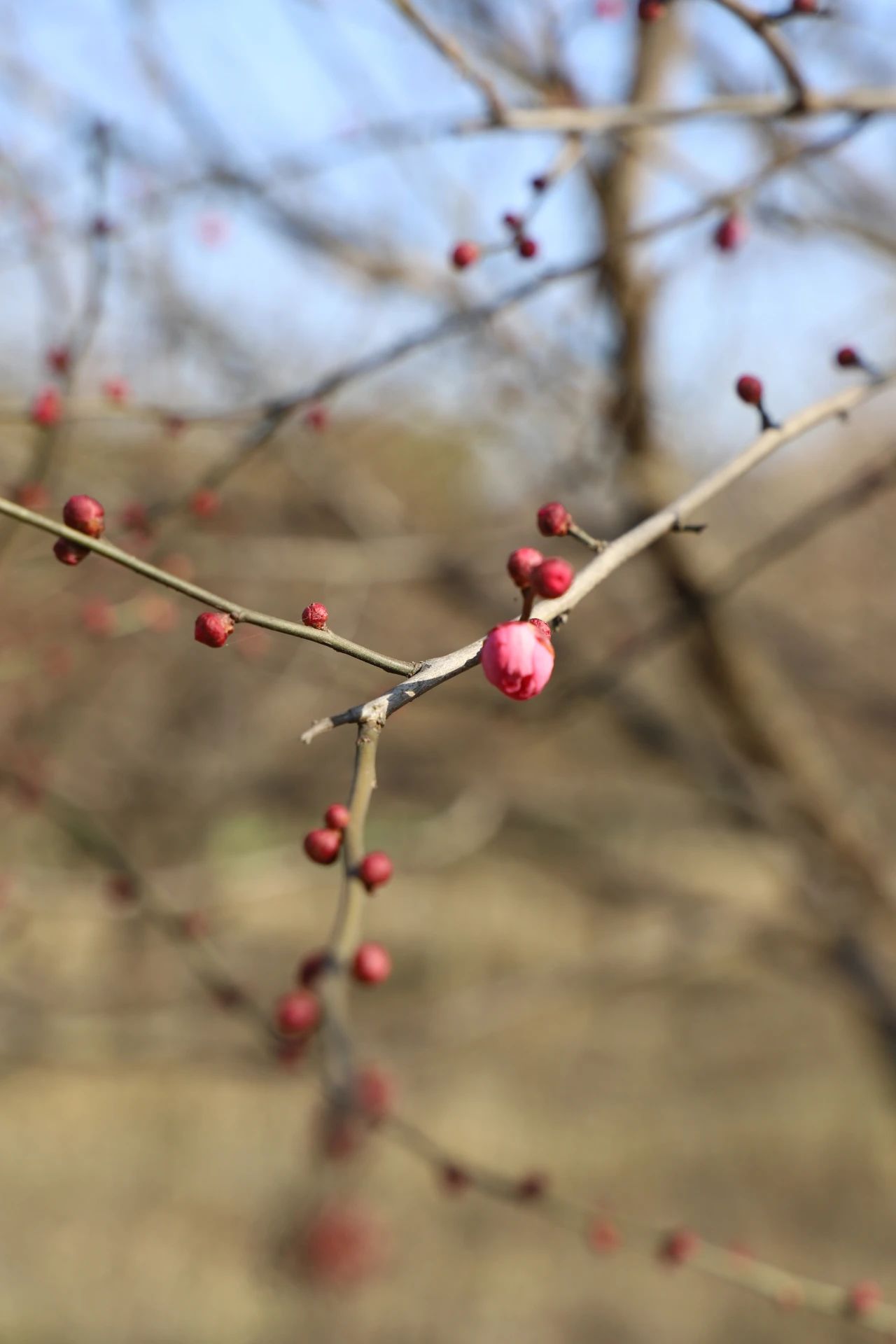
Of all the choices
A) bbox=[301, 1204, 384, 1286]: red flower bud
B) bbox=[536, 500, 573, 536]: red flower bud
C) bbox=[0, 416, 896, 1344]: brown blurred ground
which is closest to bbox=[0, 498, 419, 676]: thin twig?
bbox=[536, 500, 573, 536]: red flower bud

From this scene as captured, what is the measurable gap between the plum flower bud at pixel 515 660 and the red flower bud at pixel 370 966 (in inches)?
10.2

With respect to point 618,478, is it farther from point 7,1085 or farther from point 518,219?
point 7,1085

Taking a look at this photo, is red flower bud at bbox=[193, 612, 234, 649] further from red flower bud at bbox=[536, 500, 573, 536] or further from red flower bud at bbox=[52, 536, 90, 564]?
red flower bud at bbox=[536, 500, 573, 536]

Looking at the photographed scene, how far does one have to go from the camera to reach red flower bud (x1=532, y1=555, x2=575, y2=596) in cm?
80

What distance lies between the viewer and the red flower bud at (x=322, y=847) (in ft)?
2.73

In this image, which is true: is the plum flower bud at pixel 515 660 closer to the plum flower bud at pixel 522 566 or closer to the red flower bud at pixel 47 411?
the plum flower bud at pixel 522 566

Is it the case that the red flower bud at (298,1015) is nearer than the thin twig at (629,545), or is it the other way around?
the thin twig at (629,545)

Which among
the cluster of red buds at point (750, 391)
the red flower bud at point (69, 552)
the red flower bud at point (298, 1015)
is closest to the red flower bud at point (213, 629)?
the red flower bud at point (69, 552)

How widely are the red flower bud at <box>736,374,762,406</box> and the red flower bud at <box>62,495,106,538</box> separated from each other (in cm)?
73

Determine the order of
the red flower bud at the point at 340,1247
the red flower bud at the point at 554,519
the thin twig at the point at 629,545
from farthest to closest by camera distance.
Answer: the red flower bud at the point at 340,1247 → the red flower bud at the point at 554,519 → the thin twig at the point at 629,545

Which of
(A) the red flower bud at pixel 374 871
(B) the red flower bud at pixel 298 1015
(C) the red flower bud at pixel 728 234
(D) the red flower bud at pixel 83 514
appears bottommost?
(B) the red flower bud at pixel 298 1015

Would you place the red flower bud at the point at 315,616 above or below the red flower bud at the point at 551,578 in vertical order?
below

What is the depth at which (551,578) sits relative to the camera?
797 mm

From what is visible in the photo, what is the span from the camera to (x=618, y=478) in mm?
3141
